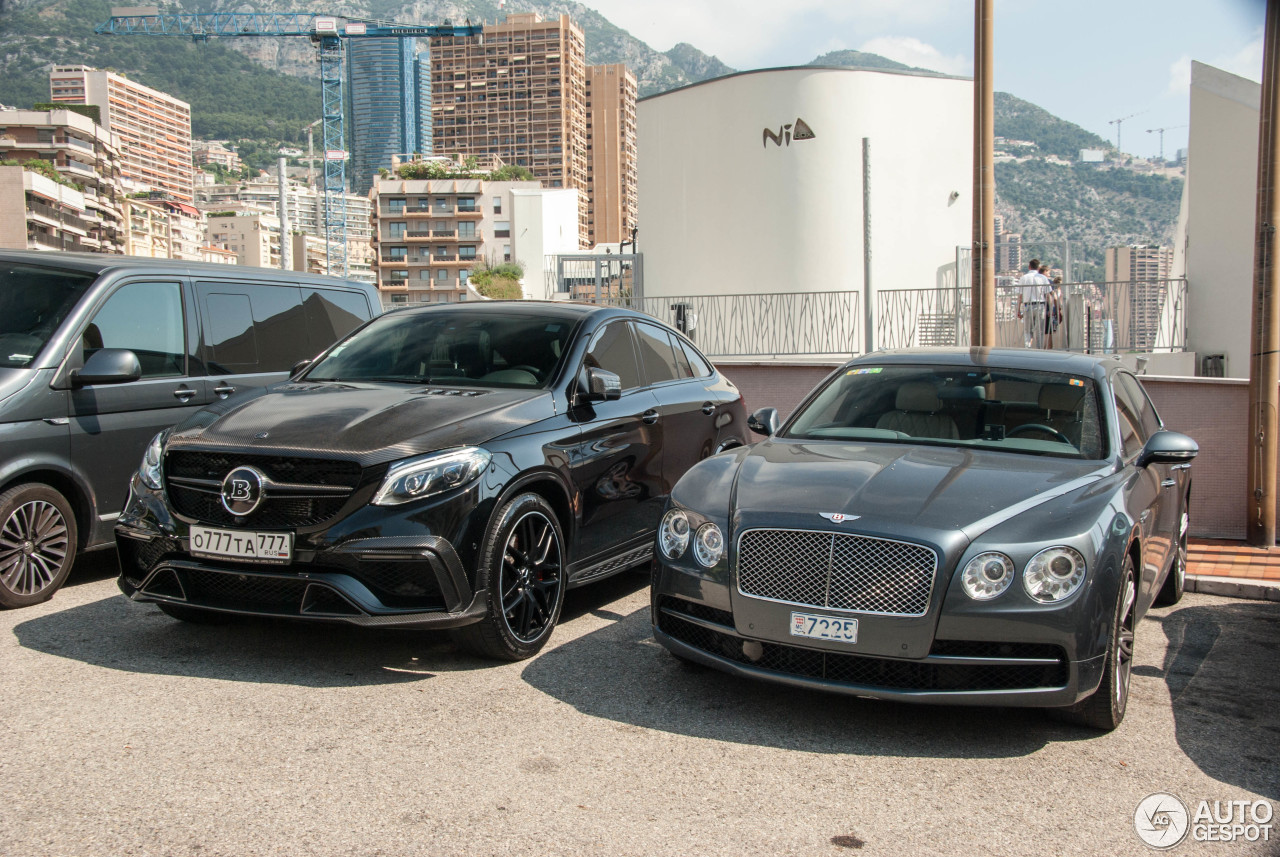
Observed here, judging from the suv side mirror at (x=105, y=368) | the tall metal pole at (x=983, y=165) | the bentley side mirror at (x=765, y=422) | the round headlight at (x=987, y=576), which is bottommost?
the round headlight at (x=987, y=576)

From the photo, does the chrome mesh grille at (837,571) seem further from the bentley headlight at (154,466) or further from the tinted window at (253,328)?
the tinted window at (253,328)

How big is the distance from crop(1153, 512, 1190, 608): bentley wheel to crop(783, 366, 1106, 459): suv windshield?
1.78 metres

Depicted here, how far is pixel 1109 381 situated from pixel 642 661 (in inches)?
109

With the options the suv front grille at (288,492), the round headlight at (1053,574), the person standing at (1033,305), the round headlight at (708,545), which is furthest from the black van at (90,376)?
the person standing at (1033,305)

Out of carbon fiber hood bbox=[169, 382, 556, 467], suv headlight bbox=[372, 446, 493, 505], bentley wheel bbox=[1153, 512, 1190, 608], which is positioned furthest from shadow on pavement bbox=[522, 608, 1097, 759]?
bentley wheel bbox=[1153, 512, 1190, 608]

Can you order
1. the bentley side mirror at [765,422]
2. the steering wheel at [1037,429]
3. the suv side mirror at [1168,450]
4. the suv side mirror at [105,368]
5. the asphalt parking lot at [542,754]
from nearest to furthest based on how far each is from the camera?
the asphalt parking lot at [542,754] → the suv side mirror at [1168,450] → the steering wheel at [1037,429] → the bentley side mirror at [765,422] → the suv side mirror at [105,368]

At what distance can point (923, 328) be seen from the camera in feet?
58.1

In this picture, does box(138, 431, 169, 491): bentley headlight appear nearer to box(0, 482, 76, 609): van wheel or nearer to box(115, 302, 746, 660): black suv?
box(115, 302, 746, 660): black suv

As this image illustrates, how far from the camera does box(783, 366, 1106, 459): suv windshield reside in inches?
205

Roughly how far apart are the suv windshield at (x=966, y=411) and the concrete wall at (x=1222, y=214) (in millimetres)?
13781

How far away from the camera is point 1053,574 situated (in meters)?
4.03

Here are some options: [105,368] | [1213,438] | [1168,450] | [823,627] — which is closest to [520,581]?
[823,627]

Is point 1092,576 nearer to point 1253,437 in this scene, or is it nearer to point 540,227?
point 1253,437

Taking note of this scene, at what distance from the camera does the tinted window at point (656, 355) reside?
22.6 ft
